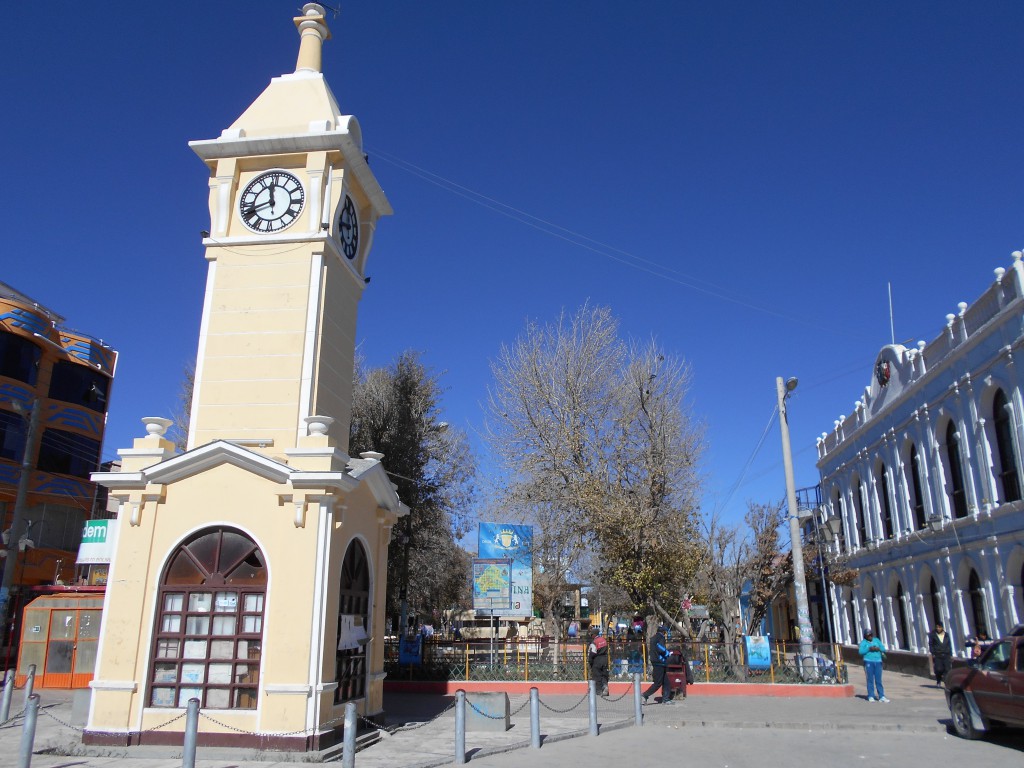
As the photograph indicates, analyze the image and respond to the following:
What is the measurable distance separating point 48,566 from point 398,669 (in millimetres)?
17208

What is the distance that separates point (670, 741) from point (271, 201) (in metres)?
11.5

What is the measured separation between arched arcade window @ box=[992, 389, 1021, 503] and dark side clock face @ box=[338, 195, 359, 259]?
617 inches

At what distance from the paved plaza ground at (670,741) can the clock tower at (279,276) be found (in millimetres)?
4893

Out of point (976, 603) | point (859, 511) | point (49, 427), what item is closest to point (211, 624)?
point (976, 603)

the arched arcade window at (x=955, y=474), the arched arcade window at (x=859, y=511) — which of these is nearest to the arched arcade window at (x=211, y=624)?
the arched arcade window at (x=955, y=474)

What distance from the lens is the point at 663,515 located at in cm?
2264

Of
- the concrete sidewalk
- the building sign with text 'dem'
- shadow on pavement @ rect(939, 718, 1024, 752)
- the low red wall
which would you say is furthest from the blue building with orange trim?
shadow on pavement @ rect(939, 718, 1024, 752)

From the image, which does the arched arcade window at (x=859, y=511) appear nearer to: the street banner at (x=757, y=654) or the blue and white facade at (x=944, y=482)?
the blue and white facade at (x=944, y=482)

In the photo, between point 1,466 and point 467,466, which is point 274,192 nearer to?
point 467,466

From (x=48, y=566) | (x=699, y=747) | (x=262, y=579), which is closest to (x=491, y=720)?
(x=699, y=747)

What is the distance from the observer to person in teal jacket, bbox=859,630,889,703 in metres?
16.0

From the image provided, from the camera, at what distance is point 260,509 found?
11.6 m

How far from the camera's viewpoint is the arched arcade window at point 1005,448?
60.7ft

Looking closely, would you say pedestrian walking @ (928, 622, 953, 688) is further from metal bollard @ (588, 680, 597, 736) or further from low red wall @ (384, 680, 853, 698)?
metal bollard @ (588, 680, 597, 736)
